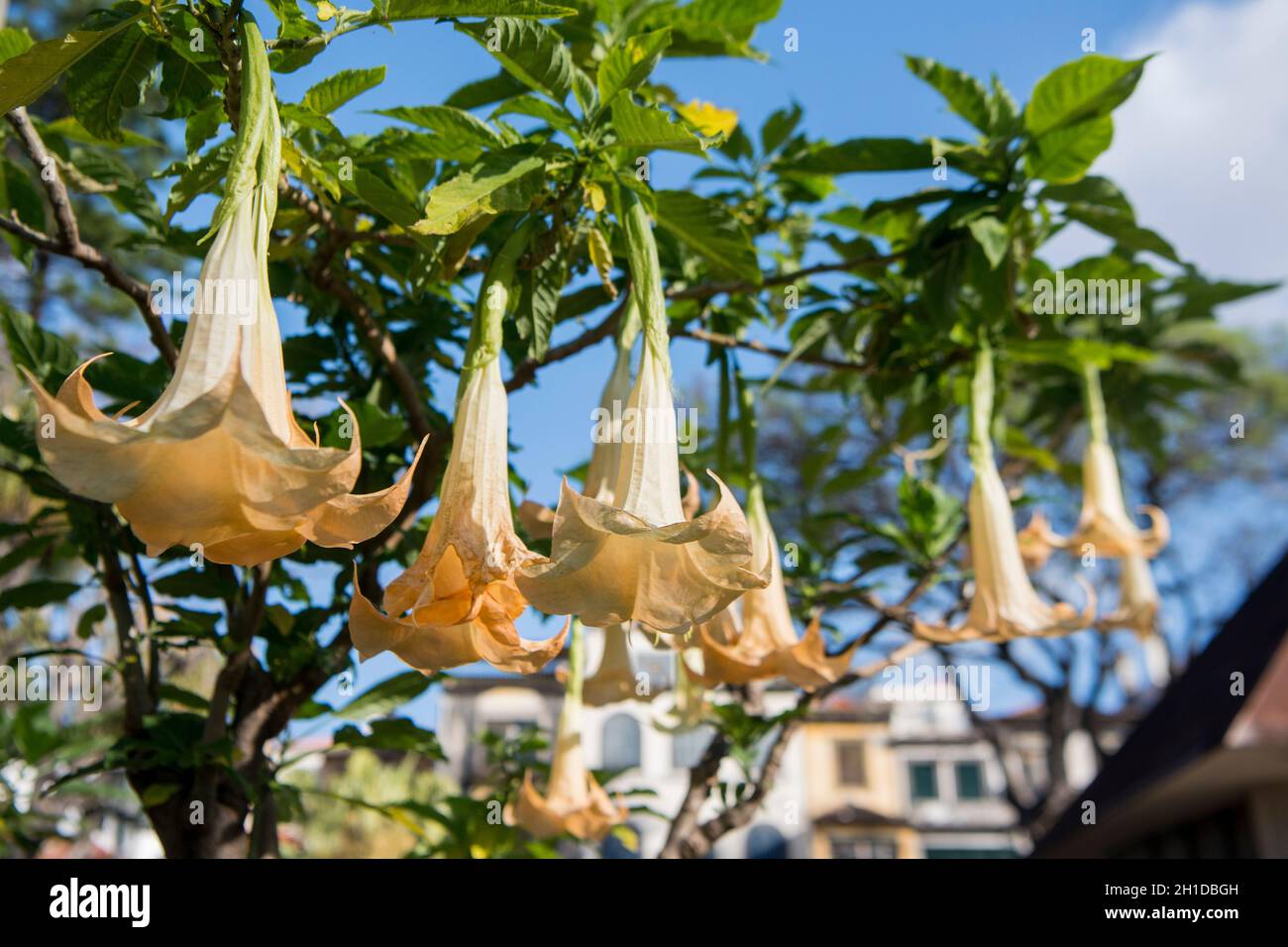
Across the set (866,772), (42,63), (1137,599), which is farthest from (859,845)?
(42,63)

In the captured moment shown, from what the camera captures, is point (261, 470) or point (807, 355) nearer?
point (261, 470)

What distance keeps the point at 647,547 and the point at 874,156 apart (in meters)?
1.22

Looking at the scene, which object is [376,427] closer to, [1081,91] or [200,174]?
[200,174]

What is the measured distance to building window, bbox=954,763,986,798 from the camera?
1049 inches

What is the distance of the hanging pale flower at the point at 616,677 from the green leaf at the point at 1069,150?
1128 mm

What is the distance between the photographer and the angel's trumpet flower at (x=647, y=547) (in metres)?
0.96

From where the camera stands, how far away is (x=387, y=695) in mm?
2148

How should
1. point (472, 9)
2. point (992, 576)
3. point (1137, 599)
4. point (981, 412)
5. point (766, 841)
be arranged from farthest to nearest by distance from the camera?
point (766, 841) → point (1137, 599) → point (981, 412) → point (992, 576) → point (472, 9)

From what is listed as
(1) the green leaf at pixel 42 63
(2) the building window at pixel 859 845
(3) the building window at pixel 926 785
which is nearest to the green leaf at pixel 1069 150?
(1) the green leaf at pixel 42 63

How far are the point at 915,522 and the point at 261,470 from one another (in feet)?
7.44

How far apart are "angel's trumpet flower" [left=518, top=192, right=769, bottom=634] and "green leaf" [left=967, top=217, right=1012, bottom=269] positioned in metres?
0.85

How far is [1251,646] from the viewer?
5531mm
